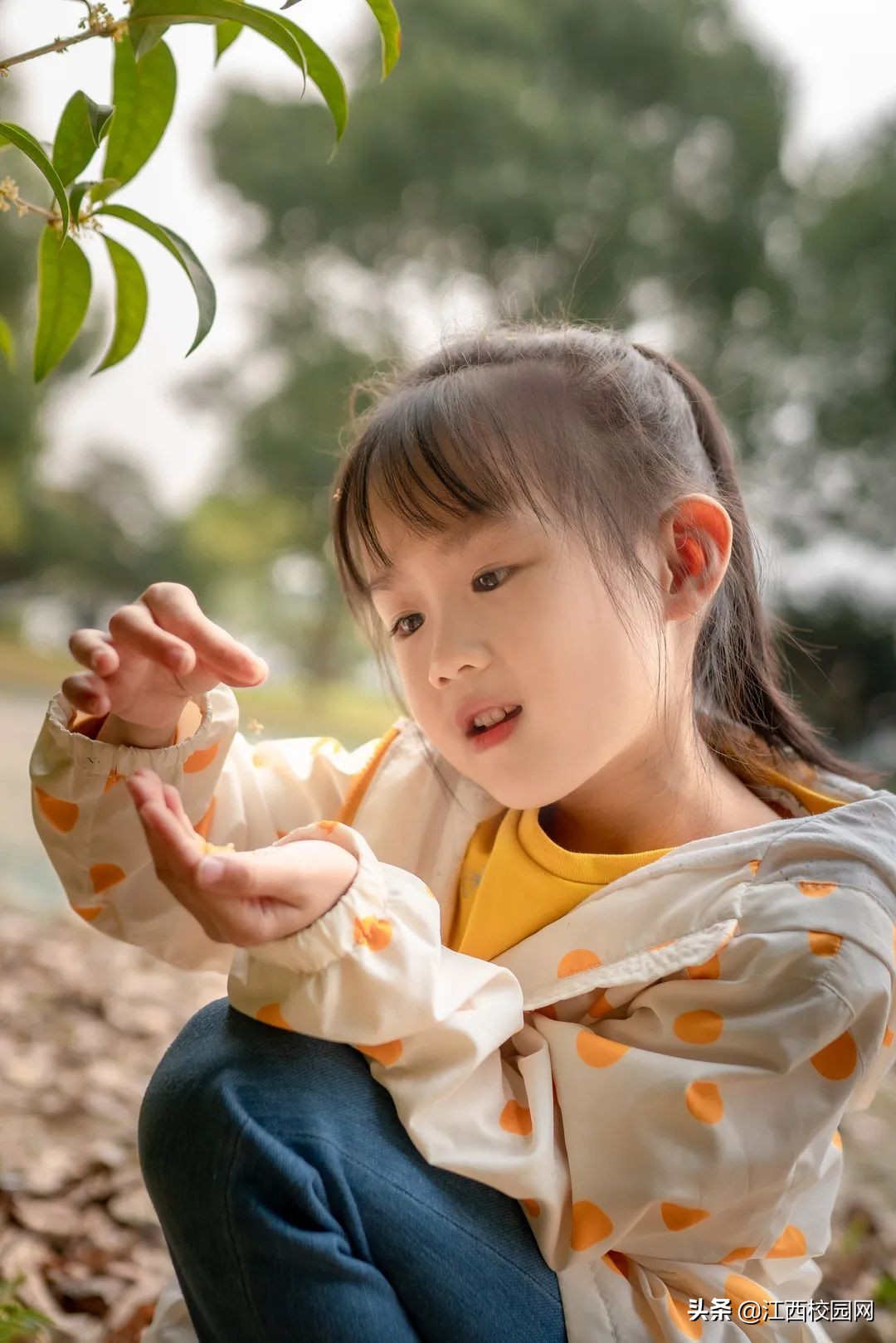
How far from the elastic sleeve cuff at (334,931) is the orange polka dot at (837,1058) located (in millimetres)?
258

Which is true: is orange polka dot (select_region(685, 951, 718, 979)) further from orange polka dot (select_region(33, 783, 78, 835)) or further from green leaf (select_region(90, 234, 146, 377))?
green leaf (select_region(90, 234, 146, 377))

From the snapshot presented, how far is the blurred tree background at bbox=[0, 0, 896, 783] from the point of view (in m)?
2.10

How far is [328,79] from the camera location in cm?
66

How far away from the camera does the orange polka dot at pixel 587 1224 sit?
0.67 m

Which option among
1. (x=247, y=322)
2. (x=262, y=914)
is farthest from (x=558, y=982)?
(x=247, y=322)

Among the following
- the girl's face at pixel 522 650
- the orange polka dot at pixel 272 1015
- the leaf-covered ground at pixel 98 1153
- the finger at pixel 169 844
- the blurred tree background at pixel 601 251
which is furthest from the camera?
the blurred tree background at pixel 601 251

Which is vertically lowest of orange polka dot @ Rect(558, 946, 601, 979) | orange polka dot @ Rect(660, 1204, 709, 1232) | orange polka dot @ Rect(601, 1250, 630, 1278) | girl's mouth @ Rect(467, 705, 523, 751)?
orange polka dot @ Rect(601, 1250, 630, 1278)

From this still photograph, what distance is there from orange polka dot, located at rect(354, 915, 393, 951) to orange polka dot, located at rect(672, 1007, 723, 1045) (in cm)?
18

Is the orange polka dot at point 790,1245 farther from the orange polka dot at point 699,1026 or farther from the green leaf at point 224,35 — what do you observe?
the green leaf at point 224,35

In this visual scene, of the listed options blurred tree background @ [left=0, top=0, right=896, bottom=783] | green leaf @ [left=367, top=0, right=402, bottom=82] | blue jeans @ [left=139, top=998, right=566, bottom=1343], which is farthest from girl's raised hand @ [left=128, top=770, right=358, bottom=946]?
blurred tree background @ [left=0, top=0, right=896, bottom=783]

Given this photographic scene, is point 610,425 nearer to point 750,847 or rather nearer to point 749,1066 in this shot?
point 750,847

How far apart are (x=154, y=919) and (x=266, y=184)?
6.21 ft

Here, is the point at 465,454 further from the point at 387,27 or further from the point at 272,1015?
the point at 272,1015

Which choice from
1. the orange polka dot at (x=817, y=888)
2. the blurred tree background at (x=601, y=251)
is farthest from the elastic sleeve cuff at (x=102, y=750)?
the blurred tree background at (x=601, y=251)
